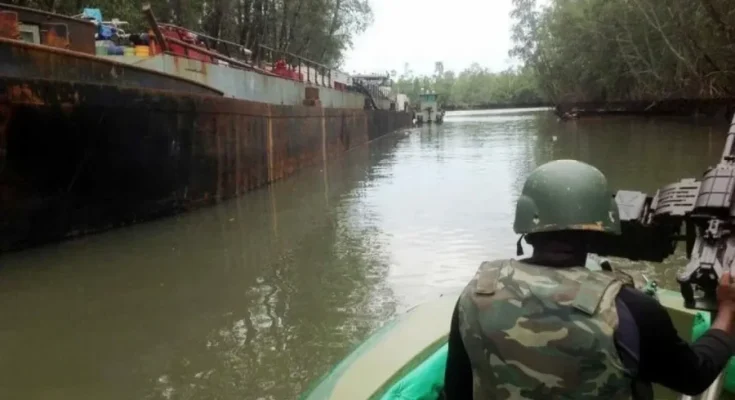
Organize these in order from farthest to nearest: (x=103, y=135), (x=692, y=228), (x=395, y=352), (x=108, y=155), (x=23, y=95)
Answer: (x=108, y=155), (x=103, y=135), (x=23, y=95), (x=395, y=352), (x=692, y=228)

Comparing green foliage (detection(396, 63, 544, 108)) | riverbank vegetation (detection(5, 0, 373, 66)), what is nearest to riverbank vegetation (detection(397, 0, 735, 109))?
riverbank vegetation (detection(5, 0, 373, 66))

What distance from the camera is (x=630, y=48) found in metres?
43.0

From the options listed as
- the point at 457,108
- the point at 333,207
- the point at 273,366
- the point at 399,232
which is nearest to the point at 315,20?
the point at 333,207

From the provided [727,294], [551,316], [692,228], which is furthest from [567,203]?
[692,228]

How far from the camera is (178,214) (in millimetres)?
10188

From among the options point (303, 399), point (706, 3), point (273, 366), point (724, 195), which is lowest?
point (273, 366)

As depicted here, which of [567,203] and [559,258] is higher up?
[567,203]

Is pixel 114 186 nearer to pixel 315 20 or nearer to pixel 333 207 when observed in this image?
pixel 333 207

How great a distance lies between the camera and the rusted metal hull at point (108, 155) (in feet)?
25.5

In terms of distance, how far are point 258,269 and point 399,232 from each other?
2.20 meters

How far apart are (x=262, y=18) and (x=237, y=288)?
2501 cm

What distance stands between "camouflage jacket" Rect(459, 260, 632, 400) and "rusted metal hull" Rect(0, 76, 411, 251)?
22.9ft

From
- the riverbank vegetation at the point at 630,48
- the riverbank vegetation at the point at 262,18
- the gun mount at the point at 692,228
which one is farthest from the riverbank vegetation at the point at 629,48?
the gun mount at the point at 692,228

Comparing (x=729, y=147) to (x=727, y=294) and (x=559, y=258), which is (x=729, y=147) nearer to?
(x=727, y=294)
